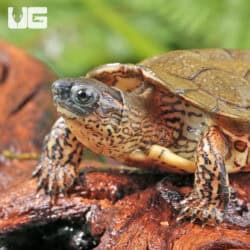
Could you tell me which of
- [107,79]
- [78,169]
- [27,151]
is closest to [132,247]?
[78,169]

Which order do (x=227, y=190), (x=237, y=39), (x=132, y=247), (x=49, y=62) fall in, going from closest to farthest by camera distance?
(x=132, y=247) → (x=227, y=190) → (x=237, y=39) → (x=49, y=62)

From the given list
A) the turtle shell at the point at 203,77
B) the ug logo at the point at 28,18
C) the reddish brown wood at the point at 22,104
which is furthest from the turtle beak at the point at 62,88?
the ug logo at the point at 28,18

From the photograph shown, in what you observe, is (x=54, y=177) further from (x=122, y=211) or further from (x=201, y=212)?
(x=201, y=212)

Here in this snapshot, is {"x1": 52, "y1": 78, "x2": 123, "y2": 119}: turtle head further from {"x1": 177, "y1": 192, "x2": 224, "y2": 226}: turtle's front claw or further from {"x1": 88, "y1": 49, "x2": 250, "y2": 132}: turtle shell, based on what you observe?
{"x1": 177, "y1": 192, "x2": 224, "y2": 226}: turtle's front claw

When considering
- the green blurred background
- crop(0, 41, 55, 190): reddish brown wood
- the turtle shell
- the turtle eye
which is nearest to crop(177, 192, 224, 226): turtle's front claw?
the turtle shell

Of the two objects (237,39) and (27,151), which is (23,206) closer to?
(27,151)

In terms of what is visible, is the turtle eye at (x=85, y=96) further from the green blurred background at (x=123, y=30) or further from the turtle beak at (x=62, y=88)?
the green blurred background at (x=123, y=30)
